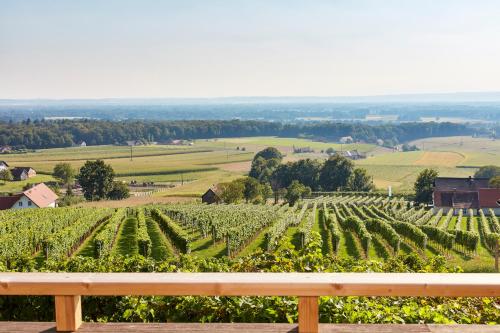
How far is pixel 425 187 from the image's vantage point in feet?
240

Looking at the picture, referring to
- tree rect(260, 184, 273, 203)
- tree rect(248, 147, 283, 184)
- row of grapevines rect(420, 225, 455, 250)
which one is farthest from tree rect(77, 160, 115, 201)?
row of grapevines rect(420, 225, 455, 250)

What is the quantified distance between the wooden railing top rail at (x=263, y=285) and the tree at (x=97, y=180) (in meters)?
77.3

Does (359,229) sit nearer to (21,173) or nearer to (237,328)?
(237,328)

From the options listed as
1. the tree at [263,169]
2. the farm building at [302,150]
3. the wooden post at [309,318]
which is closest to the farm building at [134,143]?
the farm building at [302,150]

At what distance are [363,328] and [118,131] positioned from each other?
186 metres

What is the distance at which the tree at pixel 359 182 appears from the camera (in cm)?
8781

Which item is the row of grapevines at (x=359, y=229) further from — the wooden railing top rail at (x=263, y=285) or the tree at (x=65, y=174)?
the tree at (x=65, y=174)

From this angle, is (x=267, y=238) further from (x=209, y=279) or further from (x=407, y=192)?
(x=407, y=192)

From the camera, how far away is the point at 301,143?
615 feet

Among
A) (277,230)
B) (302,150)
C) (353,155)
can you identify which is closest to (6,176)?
(277,230)

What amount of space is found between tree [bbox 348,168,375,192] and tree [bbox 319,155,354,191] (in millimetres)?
840

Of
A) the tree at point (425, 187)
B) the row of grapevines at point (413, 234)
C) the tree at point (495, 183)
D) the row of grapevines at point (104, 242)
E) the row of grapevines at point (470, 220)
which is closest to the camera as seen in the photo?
the row of grapevines at point (104, 242)

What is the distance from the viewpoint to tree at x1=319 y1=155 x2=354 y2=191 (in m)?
88.0

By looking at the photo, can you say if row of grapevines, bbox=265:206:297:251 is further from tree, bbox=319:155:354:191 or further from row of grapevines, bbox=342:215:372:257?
tree, bbox=319:155:354:191
